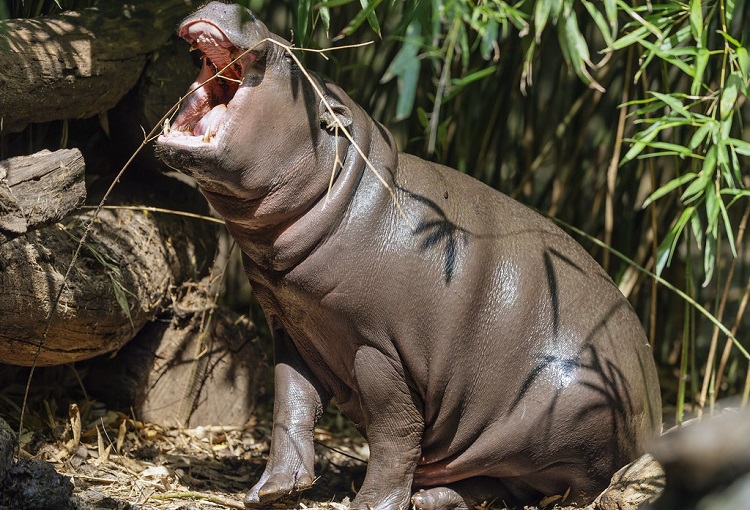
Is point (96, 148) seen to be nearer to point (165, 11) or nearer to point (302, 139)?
point (165, 11)

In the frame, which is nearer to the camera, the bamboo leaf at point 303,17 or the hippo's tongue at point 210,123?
the hippo's tongue at point 210,123

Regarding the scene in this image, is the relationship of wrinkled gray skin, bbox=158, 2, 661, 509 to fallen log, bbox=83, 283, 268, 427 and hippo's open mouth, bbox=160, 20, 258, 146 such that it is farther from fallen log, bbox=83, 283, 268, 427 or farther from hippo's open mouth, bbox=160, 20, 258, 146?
fallen log, bbox=83, 283, 268, 427

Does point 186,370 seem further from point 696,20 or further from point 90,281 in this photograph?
point 696,20

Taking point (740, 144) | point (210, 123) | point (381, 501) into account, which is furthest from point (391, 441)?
point (740, 144)

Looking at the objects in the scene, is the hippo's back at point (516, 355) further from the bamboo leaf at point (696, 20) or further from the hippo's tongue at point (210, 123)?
the bamboo leaf at point (696, 20)

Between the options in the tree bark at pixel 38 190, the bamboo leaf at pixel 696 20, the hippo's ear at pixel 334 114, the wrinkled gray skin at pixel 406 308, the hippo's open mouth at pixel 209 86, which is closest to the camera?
the tree bark at pixel 38 190

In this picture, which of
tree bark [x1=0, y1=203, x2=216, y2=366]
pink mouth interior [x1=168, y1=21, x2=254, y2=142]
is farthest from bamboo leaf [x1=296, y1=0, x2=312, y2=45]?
tree bark [x1=0, y1=203, x2=216, y2=366]

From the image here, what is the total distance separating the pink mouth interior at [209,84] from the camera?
3.07 metres

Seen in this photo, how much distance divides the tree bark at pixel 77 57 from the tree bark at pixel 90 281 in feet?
1.38

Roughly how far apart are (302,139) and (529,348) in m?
1.08

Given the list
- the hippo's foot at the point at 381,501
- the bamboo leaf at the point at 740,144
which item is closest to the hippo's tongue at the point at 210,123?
the hippo's foot at the point at 381,501

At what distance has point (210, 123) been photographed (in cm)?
317

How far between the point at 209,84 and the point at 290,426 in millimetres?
1237

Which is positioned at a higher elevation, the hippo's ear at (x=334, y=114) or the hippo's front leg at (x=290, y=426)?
the hippo's ear at (x=334, y=114)
